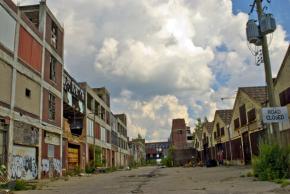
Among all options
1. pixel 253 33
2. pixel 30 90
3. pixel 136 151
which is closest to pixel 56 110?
pixel 30 90

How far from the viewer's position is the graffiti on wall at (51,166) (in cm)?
2809

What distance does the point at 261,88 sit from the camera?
36.3 m

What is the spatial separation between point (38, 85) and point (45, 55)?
10.5 ft

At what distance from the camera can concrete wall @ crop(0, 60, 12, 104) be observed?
2102 centimetres

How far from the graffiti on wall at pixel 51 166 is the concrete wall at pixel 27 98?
13.5 ft

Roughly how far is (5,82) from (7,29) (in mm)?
3228

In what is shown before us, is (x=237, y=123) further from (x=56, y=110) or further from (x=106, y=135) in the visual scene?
(x=106, y=135)

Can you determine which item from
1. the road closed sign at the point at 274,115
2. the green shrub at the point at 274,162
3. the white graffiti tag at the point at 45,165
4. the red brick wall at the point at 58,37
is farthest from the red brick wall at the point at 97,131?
the road closed sign at the point at 274,115

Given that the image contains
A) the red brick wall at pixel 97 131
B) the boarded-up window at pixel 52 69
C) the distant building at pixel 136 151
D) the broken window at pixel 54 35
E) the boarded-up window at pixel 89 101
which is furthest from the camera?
the distant building at pixel 136 151

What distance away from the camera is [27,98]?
986 inches

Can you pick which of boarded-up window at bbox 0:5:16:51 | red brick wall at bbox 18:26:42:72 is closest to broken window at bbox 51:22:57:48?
red brick wall at bbox 18:26:42:72

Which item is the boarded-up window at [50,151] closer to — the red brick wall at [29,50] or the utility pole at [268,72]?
the red brick wall at [29,50]

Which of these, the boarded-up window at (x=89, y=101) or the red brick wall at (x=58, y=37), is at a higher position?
the red brick wall at (x=58, y=37)

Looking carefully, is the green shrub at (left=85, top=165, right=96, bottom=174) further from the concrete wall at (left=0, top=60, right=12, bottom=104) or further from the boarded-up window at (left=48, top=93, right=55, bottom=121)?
the concrete wall at (left=0, top=60, right=12, bottom=104)
